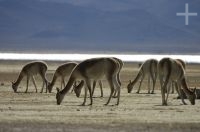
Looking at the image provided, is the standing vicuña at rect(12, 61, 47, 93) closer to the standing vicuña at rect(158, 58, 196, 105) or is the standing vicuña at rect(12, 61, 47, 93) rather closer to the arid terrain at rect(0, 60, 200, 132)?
the arid terrain at rect(0, 60, 200, 132)

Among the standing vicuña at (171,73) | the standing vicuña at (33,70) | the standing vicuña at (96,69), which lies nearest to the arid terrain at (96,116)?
the standing vicuña at (171,73)

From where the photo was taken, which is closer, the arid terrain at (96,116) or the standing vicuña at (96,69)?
the arid terrain at (96,116)

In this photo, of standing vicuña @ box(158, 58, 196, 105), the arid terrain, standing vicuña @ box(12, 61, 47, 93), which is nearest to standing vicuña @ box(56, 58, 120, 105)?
the arid terrain

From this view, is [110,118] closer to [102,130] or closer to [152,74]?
[102,130]

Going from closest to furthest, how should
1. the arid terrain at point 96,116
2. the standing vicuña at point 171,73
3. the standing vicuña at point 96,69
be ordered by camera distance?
1. the arid terrain at point 96,116
2. the standing vicuña at point 96,69
3. the standing vicuña at point 171,73

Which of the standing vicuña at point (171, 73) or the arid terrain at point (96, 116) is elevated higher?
the standing vicuña at point (171, 73)

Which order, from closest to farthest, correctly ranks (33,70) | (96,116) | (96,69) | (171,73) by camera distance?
(96,116)
(96,69)
(171,73)
(33,70)

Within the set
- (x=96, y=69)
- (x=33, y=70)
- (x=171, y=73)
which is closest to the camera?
(x=96, y=69)

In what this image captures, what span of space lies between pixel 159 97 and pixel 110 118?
39.2 ft

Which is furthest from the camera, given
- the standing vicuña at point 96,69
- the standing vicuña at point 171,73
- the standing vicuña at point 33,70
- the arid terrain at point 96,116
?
the standing vicuña at point 33,70

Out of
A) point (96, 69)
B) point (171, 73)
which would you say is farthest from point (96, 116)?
point (171, 73)

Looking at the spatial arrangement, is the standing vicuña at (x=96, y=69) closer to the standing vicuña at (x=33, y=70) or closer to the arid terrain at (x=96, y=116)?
the arid terrain at (x=96, y=116)

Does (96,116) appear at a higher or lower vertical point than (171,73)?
lower

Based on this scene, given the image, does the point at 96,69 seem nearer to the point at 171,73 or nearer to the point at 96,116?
the point at 171,73
